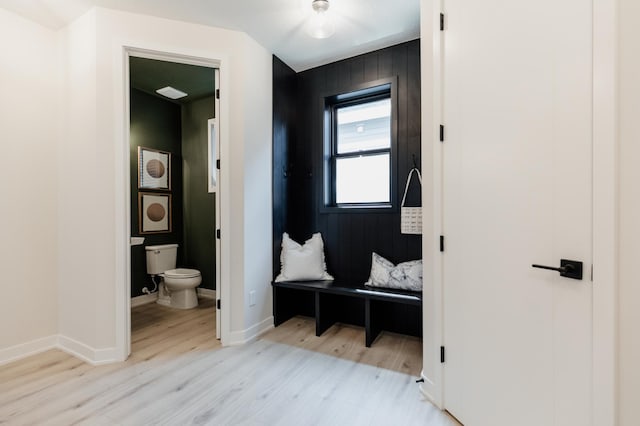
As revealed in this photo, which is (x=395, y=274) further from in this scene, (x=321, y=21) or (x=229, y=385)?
(x=321, y=21)

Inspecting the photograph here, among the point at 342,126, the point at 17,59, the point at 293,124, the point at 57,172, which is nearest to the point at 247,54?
the point at 293,124

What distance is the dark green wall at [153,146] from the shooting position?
3.63 meters

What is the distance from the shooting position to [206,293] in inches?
159

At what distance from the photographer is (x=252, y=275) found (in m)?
2.70

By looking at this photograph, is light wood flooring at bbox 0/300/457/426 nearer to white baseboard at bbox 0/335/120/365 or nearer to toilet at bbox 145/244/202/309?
white baseboard at bbox 0/335/120/365

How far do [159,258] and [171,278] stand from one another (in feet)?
1.33

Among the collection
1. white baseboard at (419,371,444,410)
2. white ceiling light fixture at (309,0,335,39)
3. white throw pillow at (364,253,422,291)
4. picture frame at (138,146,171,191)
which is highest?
white ceiling light fixture at (309,0,335,39)

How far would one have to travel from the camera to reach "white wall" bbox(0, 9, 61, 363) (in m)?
2.28

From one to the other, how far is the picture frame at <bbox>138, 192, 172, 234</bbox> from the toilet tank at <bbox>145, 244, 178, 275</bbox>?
263mm

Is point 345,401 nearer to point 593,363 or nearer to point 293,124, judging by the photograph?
point 593,363

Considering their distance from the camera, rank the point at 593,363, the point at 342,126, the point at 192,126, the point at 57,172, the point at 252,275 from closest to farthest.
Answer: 1. the point at 593,363
2. the point at 57,172
3. the point at 252,275
4. the point at 342,126
5. the point at 192,126

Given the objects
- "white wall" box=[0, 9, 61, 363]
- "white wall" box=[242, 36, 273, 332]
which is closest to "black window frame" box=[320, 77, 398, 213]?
"white wall" box=[242, 36, 273, 332]

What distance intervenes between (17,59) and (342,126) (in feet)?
9.52

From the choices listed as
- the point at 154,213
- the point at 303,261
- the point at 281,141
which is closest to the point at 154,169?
the point at 154,213
